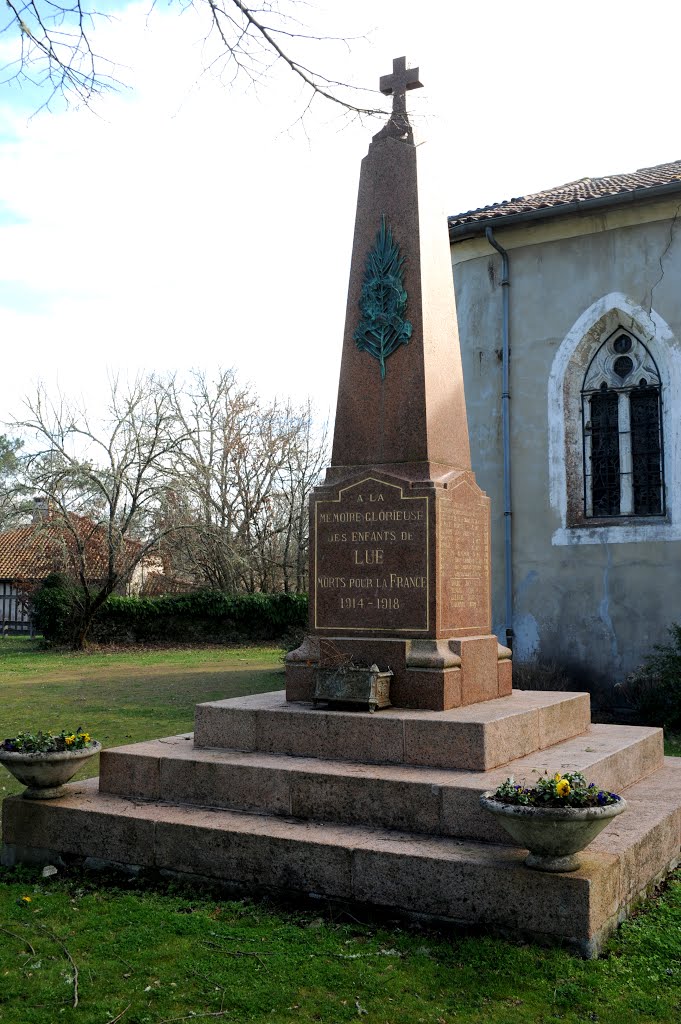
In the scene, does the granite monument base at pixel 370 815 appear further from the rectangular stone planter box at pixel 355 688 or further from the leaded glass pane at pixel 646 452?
the leaded glass pane at pixel 646 452

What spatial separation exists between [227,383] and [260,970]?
32522mm

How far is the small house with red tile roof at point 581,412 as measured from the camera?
13.8 meters

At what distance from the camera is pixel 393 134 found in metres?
7.94

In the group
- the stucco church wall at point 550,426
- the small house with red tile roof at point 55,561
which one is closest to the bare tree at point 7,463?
the small house with red tile roof at point 55,561

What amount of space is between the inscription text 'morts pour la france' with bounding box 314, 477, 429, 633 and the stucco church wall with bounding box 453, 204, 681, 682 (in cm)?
744

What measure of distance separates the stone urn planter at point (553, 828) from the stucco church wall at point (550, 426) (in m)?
9.31

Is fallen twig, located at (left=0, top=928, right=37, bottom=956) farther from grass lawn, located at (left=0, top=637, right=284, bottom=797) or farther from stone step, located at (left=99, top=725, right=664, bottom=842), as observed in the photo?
grass lawn, located at (left=0, top=637, right=284, bottom=797)

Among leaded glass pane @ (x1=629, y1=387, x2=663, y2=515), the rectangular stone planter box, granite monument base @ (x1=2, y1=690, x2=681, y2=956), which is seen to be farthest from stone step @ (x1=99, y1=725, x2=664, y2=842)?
leaded glass pane @ (x1=629, y1=387, x2=663, y2=515)

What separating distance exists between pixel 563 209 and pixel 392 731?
33.9ft

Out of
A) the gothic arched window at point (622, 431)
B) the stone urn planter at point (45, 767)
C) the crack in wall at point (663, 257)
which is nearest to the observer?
the stone urn planter at point (45, 767)

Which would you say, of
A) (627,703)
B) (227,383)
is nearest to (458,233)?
(627,703)

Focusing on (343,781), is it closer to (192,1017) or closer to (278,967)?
(278,967)

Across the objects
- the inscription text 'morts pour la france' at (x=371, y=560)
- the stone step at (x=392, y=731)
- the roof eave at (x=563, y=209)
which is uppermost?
the roof eave at (x=563, y=209)

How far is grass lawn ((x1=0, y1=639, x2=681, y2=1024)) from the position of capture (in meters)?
4.16
